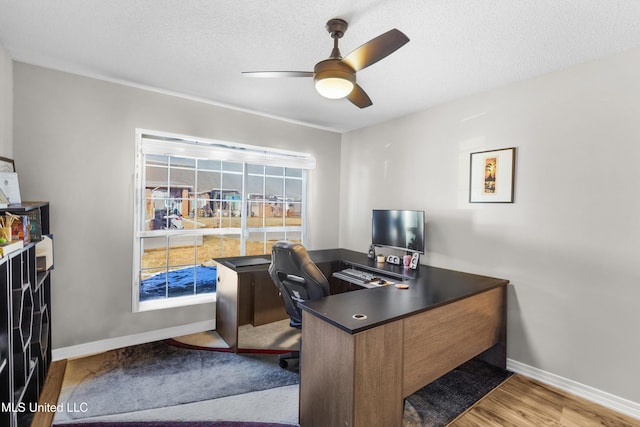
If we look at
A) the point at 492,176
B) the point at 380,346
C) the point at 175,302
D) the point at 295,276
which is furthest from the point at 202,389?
the point at 492,176

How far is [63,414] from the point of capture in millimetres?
1849

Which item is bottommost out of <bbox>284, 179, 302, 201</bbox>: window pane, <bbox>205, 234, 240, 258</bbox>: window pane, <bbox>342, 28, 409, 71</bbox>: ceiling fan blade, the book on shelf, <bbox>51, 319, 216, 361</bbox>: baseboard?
<bbox>51, 319, 216, 361</bbox>: baseboard

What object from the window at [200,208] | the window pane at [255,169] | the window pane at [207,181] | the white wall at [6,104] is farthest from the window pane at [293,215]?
the white wall at [6,104]

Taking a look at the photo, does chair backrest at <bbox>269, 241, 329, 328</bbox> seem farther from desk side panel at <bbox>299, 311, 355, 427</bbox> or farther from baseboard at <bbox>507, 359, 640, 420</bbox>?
baseboard at <bbox>507, 359, 640, 420</bbox>

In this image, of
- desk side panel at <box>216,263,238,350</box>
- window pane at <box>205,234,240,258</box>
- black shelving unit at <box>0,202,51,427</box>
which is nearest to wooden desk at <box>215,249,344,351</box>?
desk side panel at <box>216,263,238,350</box>

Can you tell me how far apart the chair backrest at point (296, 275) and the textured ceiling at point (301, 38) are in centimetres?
137

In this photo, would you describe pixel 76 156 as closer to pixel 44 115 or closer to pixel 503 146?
pixel 44 115

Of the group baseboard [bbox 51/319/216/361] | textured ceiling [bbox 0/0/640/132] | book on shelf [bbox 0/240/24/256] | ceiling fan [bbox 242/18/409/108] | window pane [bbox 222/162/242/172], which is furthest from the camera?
window pane [bbox 222/162/242/172]

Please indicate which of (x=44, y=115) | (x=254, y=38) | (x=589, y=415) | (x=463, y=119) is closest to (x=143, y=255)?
(x=44, y=115)

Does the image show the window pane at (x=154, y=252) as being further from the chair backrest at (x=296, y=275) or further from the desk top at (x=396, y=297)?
the chair backrest at (x=296, y=275)

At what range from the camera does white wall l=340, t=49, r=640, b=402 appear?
196 centimetres

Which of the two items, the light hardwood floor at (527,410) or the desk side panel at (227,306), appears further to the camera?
the desk side panel at (227,306)

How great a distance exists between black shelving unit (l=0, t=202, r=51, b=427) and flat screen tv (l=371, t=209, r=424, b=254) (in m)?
2.80

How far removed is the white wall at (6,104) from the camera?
6.84ft
